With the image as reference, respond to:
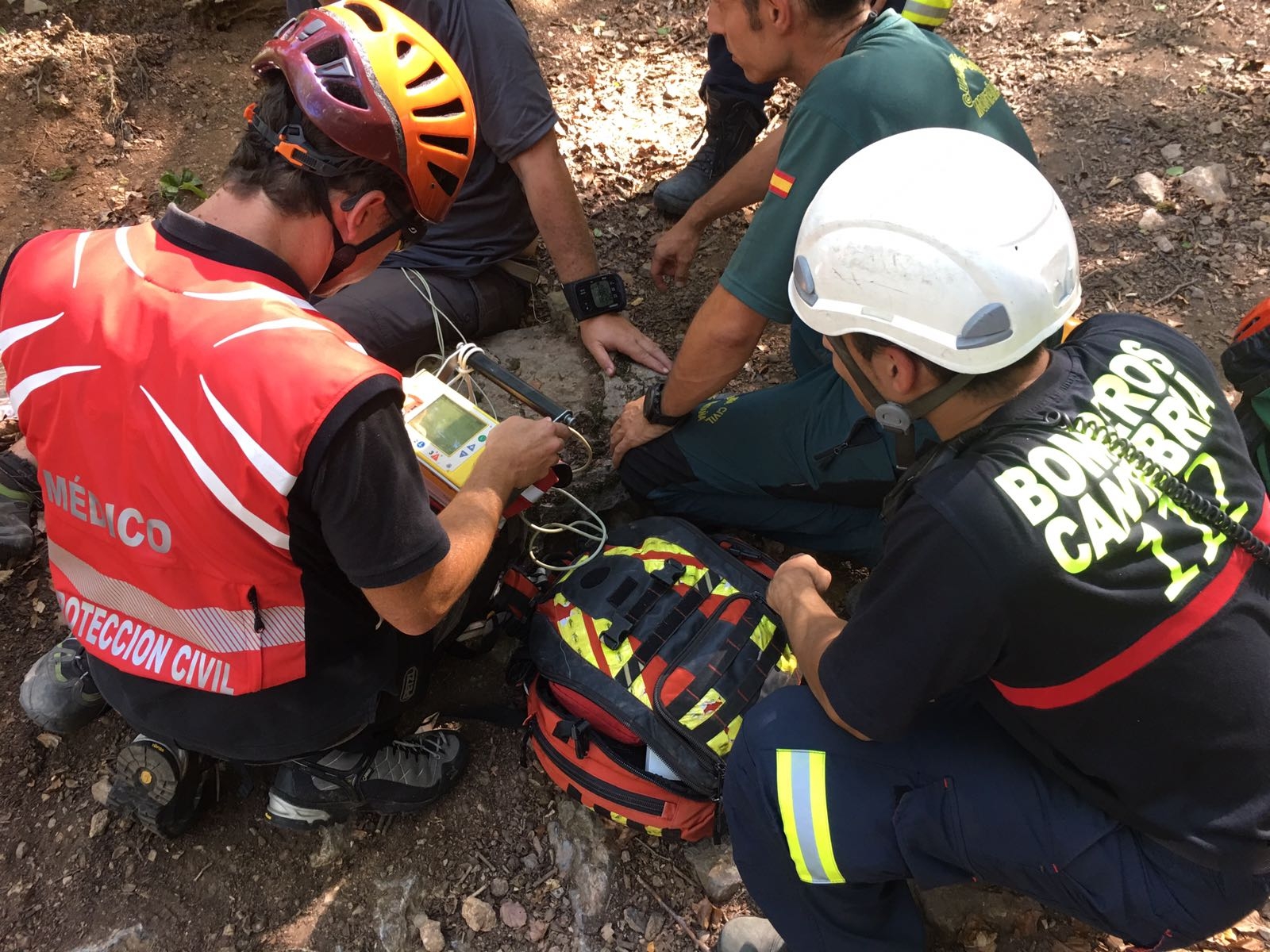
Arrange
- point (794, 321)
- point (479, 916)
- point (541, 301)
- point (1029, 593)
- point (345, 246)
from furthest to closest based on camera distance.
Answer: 1. point (541, 301)
2. point (794, 321)
3. point (479, 916)
4. point (345, 246)
5. point (1029, 593)

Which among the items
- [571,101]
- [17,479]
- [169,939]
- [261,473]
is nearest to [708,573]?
[261,473]

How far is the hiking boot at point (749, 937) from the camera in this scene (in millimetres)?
2391

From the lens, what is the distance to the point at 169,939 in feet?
8.38

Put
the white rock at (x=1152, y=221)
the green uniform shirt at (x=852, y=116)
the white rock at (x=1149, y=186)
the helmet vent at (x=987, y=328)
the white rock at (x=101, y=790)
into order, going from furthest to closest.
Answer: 1. the white rock at (x=1149, y=186)
2. the white rock at (x=1152, y=221)
3. the white rock at (x=101, y=790)
4. the green uniform shirt at (x=852, y=116)
5. the helmet vent at (x=987, y=328)

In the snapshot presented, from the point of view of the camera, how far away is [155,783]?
252 centimetres

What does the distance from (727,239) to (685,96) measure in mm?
1398

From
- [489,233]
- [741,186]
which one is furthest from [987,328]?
[489,233]

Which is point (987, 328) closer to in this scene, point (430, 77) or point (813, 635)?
point (813, 635)

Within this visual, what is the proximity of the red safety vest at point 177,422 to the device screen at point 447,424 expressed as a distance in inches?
31.6

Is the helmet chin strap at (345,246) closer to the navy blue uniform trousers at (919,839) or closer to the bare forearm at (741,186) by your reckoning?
the navy blue uniform trousers at (919,839)

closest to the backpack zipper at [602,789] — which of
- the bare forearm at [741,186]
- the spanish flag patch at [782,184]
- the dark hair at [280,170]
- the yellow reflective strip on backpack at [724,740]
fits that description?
the yellow reflective strip on backpack at [724,740]

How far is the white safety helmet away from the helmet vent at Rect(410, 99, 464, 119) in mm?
987

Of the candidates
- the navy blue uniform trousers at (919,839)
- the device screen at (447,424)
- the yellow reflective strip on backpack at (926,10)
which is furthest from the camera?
the yellow reflective strip on backpack at (926,10)

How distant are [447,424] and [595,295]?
3.70ft
